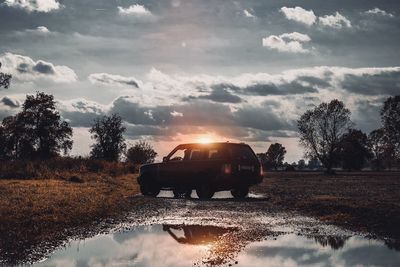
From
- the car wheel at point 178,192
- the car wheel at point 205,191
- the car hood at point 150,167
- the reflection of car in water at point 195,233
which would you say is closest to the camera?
the reflection of car in water at point 195,233

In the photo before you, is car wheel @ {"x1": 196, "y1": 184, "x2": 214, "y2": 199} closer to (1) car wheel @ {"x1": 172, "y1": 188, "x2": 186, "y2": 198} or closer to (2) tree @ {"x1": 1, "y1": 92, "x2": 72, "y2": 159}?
(1) car wheel @ {"x1": 172, "y1": 188, "x2": 186, "y2": 198}

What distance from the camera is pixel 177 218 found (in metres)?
12.6

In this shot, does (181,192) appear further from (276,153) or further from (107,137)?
A: (276,153)

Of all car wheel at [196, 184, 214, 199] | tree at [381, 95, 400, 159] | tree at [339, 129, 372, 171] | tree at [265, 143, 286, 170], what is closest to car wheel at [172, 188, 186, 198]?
car wheel at [196, 184, 214, 199]

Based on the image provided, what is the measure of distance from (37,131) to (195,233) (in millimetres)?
64310

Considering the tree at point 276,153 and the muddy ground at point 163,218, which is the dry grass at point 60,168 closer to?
the muddy ground at point 163,218

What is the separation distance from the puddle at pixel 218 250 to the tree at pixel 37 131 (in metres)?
62.2

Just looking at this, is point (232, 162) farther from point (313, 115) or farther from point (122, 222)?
point (313, 115)

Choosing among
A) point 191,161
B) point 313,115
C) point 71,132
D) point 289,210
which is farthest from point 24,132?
point 289,210

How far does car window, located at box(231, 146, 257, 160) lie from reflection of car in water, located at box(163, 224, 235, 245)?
7130mm

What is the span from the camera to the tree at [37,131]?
6881 centimetres

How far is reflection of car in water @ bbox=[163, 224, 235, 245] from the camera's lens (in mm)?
9188

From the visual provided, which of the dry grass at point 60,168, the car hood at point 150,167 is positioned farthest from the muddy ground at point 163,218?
the dry grass at point 60,168

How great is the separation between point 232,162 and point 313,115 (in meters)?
50.5
